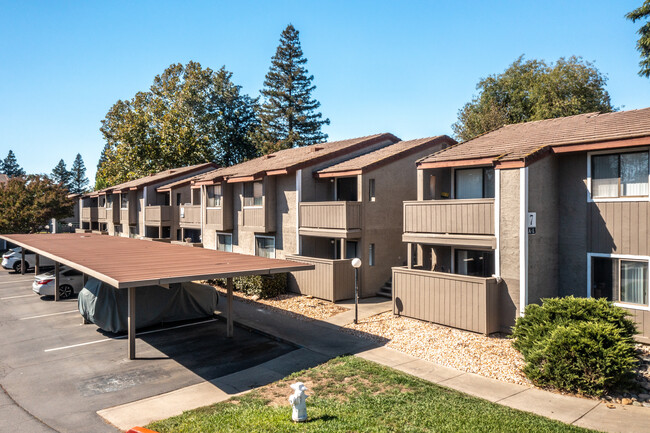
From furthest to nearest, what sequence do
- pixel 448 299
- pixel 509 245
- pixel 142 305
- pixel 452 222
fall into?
pixel 142 305 < pixel 452 222 < pixel 448 299 < pixel 509 245

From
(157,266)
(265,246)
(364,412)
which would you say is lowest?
(364,412)

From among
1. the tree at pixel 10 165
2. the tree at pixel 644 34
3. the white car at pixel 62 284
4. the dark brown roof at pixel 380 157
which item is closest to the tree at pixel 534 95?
the tree at pixel 644 34

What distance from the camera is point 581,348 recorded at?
944cm

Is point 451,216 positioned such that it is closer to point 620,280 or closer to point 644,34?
point 620,280

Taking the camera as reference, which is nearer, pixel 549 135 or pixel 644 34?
pixel 549 135

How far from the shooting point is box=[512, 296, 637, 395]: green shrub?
9242mm


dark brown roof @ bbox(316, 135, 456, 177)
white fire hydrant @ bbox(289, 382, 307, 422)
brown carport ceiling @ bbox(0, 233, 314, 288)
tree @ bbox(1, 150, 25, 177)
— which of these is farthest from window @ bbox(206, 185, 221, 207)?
tree @ bbox(1, 150, 25, 177)

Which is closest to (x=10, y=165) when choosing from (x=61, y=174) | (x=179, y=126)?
(x=61, y=174)

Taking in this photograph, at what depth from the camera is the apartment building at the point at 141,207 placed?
35312mm

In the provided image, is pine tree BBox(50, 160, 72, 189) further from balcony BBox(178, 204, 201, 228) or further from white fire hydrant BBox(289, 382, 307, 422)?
white fire hydrant BBox(289, 382, 307, 422)

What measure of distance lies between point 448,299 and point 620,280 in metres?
4.90

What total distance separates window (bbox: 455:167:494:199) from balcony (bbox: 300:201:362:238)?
4.44 metres

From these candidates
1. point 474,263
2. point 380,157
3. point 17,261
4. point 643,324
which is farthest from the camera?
point 17,261

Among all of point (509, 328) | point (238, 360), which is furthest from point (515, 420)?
point (238, 360)
